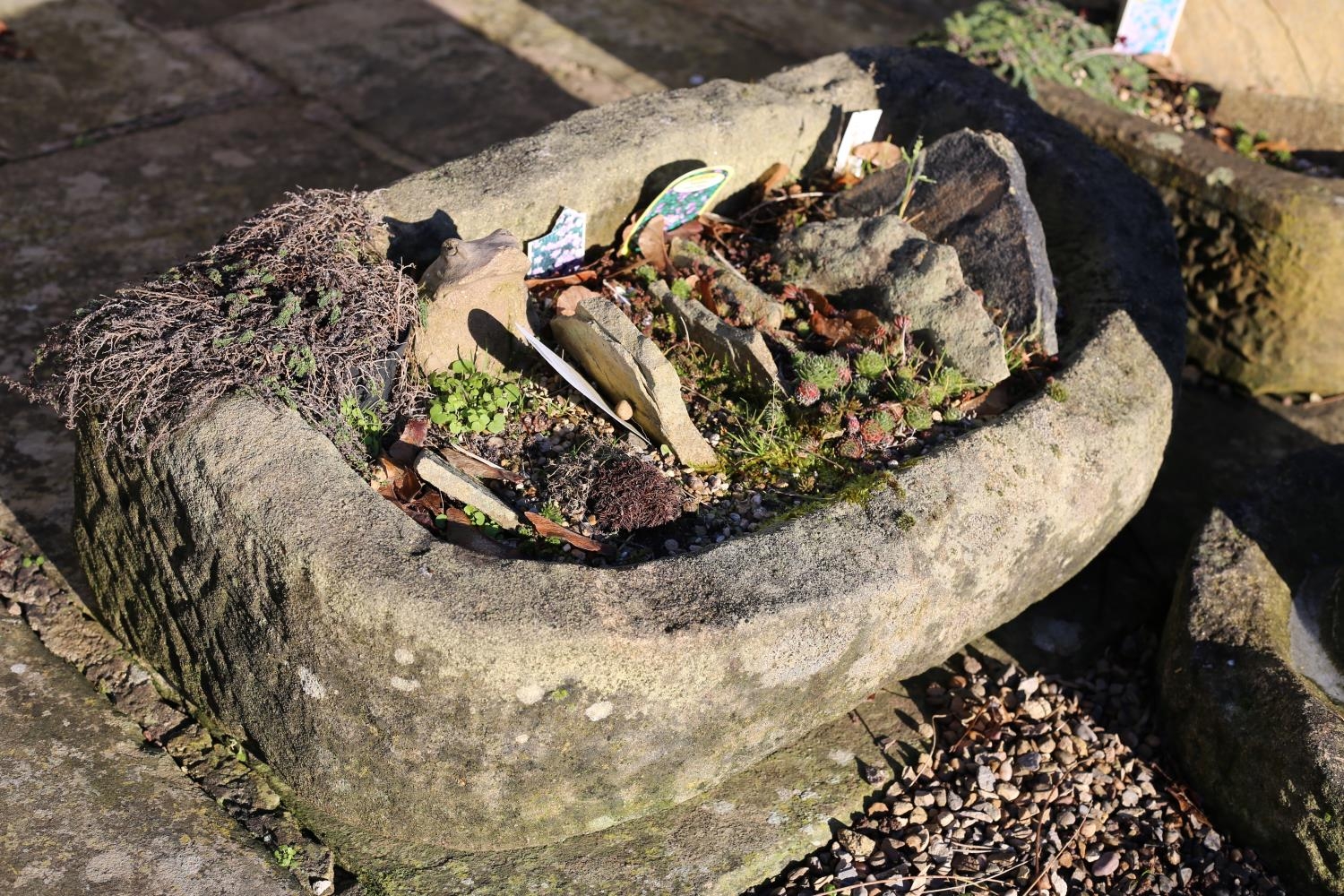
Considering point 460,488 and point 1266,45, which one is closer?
point 460,488

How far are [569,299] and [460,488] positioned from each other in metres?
0.72

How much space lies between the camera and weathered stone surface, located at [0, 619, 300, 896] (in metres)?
2.41

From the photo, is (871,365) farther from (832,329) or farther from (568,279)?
(568,279)

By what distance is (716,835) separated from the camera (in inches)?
106

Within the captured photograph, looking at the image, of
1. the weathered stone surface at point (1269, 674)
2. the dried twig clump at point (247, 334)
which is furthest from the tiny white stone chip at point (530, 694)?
the weathered stone surface at point (1269, 674)

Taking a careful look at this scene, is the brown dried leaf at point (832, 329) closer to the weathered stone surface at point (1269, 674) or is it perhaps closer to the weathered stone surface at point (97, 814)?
the weathered stone surface at point (1269, 674)

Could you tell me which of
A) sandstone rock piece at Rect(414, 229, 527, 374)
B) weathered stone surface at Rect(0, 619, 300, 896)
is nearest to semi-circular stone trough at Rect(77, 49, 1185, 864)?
Result: weathered stone surface at Rect(0, 619, 300, 896)

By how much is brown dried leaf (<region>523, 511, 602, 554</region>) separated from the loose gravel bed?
2.68 ft

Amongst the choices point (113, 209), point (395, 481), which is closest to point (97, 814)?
point (395, 481)

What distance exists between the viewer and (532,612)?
229 centimetres

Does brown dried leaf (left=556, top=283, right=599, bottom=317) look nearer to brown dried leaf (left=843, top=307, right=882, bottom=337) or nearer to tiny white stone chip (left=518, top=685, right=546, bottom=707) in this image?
brown dried leaf (left=843, top=307, right=882, bottom=337)

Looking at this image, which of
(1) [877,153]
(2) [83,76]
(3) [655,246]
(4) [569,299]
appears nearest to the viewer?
(4) [569,299]

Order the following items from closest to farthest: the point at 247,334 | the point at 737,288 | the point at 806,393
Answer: the point at 247,334, the point at 806,393, the point at 737,288

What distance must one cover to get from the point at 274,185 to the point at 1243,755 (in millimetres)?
3825
